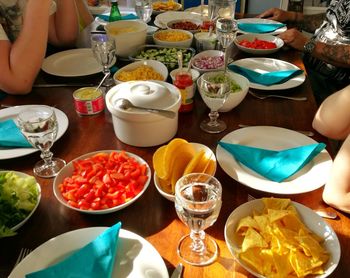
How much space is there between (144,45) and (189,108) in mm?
527

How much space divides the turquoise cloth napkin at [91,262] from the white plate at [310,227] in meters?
0.22

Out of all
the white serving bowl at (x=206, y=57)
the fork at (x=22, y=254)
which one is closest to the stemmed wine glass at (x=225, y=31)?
the white serving bowl at (x=206, y=57)

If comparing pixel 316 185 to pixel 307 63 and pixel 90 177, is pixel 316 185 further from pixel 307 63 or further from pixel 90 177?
pixel 307 63

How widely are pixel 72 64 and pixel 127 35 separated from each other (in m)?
0.27

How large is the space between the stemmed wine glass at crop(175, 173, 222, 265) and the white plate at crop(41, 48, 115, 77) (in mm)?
857

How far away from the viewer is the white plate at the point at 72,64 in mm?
1446

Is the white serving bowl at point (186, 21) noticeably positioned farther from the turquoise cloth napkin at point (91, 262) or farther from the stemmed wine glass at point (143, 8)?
the turquoise cloth napkin at point (91, 262)

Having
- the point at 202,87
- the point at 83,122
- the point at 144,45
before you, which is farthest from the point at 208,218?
the point at 144,45

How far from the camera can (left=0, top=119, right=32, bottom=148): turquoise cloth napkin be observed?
1011 mm

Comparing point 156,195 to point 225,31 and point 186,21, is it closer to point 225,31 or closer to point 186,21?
point 225,31

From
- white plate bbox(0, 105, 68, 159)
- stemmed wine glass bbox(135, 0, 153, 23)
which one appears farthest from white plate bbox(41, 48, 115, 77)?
stemmed wine glass bbox(135, 0, 153, 23)

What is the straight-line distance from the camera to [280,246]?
2.17 feet

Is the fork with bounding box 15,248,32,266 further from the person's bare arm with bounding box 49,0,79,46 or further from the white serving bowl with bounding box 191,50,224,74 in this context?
the person's bare arm with bounding box 49,0,79,46

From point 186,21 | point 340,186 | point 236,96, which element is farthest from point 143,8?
point 340,186
